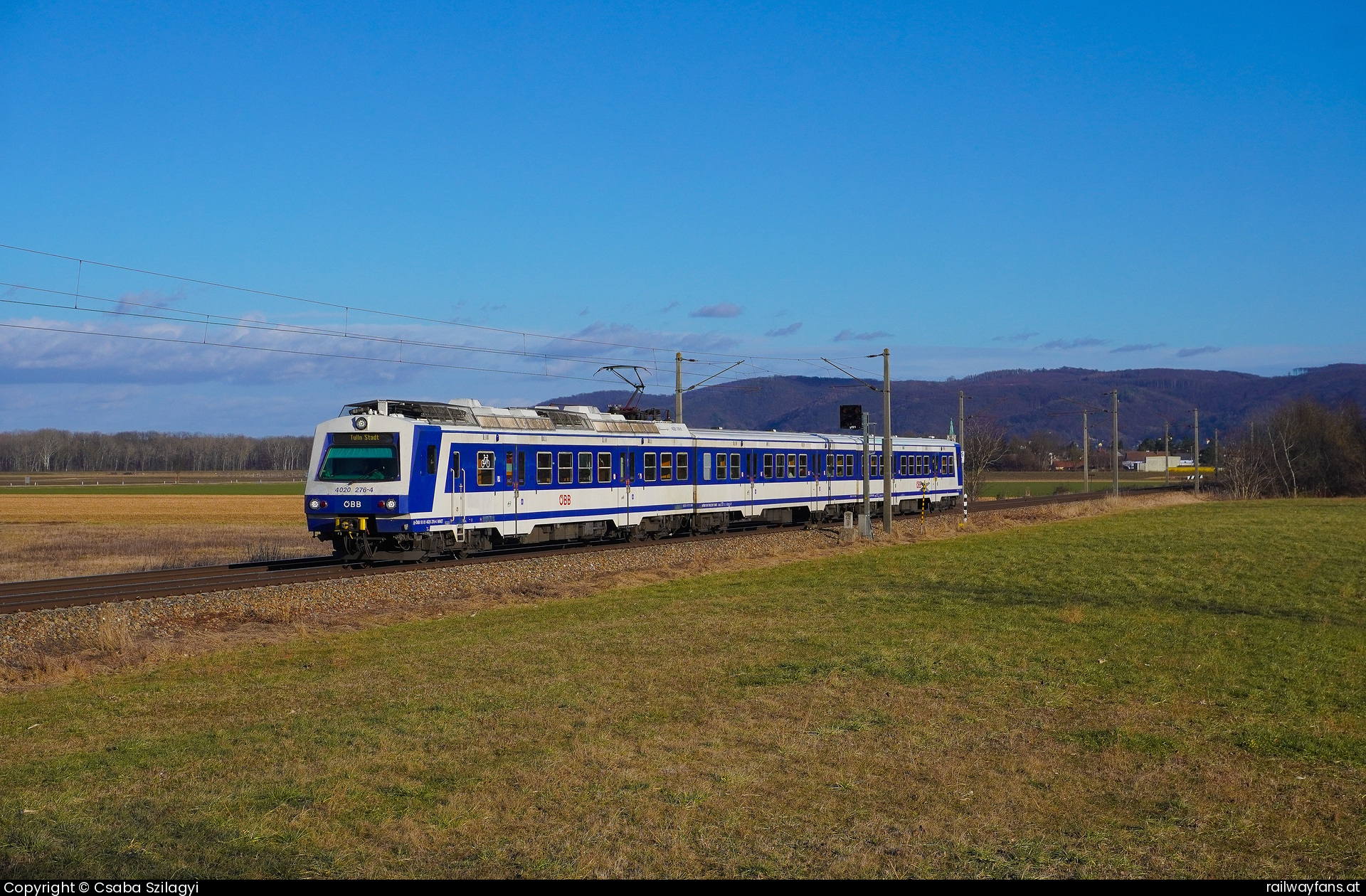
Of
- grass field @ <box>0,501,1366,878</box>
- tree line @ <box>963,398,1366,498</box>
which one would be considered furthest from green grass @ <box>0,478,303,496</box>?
grass field @ <box>0,501,1366,878</box>

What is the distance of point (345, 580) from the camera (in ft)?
70.5

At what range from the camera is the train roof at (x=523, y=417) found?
996 inches

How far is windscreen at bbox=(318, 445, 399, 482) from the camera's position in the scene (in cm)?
2397

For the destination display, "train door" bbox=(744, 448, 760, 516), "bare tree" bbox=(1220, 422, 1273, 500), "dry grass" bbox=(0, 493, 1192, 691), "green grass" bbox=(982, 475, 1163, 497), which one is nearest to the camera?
"dry grass" bbox=(0, 493, 1192, 691)

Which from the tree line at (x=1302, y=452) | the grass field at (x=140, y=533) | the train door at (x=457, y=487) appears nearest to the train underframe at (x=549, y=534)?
the train door at (x=457, y=487)

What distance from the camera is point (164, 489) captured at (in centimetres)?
10731

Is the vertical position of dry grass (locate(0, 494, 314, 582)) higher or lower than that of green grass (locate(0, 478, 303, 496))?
lower

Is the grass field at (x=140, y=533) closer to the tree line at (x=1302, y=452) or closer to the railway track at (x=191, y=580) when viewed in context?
the railway track at (x=191, y=580)

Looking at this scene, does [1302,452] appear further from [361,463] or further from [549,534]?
[361,463]

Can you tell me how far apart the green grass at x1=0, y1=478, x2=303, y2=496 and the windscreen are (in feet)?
262

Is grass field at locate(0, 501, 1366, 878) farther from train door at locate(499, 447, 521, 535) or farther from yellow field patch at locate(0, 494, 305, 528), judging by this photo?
yellow field patch at locate(0, 494, 305, 528)

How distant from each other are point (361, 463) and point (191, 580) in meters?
4.10

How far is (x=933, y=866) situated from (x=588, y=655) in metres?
8.09

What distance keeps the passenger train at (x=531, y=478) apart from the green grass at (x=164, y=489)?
236ft
